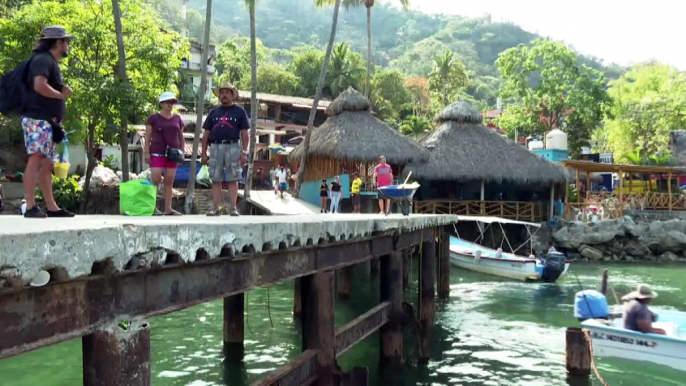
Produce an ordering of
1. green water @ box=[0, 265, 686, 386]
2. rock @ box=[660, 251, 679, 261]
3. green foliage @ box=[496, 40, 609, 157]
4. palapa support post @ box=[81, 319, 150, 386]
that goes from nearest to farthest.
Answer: palapa support post @ box=[81, 319, 150, 386] → green water @ box=[0, 265, 686, 386] → rock @ box=[660, 251, 679, 261] → green foliage @ box=[496, 40, 609, 157]

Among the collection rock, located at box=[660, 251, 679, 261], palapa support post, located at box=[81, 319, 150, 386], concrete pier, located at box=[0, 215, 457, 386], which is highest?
concrete pier, located at box=[0, 215, 457, 386]

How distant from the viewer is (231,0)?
179125mm

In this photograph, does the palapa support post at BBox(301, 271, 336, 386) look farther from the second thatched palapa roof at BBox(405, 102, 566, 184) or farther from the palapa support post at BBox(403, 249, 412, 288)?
the second thatched palapa roof at BBox(405, 102, 566, 184)

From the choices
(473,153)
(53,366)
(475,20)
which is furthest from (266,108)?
(475,20)

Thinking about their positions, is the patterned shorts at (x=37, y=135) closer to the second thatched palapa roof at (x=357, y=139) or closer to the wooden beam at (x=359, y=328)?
the wooden beam at (x=359, y=328)

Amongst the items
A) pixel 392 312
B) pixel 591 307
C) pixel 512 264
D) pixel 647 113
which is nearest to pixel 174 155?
pixel 392 312

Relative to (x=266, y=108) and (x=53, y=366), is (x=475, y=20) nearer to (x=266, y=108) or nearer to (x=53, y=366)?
(x=266, y=108)

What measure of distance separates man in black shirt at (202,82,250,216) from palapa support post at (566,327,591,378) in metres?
5.98

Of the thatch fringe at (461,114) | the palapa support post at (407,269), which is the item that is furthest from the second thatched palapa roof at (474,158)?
the palapa support post at (407,269)

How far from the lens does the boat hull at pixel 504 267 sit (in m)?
21.5

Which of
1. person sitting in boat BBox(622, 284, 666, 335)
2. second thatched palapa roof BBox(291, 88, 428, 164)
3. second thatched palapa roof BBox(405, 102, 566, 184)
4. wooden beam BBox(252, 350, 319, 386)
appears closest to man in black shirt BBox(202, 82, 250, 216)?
wooden beam BBox(252, 350, 319, 386)

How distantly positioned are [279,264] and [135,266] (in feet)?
7.86

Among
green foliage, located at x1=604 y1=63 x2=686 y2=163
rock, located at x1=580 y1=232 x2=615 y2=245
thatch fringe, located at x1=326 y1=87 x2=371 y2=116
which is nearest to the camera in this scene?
rock, located at x1=580 y1=232 x2=615 y2=245

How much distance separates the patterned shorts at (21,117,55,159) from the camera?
15.9ft
